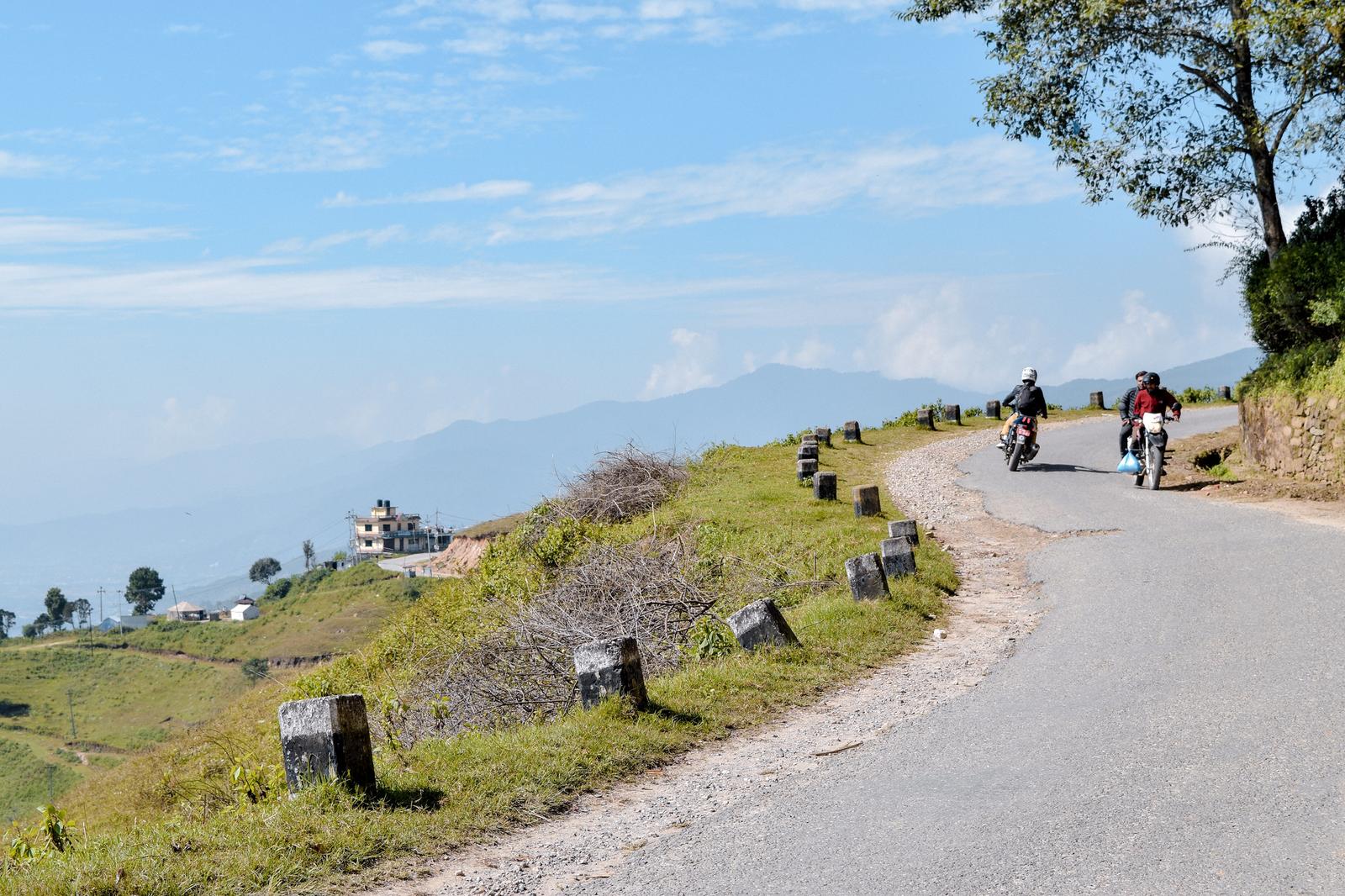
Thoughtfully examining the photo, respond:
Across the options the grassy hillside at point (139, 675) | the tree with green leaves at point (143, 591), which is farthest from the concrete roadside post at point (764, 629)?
the tree with green leaves at point (143, 591)

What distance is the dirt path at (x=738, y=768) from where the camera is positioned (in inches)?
199

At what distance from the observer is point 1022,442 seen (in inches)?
874

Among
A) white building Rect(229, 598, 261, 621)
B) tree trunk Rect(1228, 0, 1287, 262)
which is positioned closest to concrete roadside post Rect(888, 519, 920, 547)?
tree trunk Rect(1228, 0, 1287, 262)

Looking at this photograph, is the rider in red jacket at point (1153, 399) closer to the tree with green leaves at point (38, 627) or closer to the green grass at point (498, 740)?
the green grass at point (498, 740)

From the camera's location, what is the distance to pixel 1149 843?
15.4ft

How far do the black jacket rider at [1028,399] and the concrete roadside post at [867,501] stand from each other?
6.55 m

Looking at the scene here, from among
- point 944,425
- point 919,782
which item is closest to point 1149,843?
point 919,782

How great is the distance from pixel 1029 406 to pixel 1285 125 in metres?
7.00

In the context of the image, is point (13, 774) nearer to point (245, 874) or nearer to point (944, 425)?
point (944, 425)

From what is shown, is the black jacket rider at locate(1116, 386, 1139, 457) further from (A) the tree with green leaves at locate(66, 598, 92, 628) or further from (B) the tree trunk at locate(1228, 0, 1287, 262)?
(A) the tree with green leaves at locate(66, 598, 92, 628)

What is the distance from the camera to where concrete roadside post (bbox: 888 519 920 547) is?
13609 millimetres

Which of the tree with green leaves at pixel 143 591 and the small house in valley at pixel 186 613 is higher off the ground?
the tree with green leaves at pixel 143 591

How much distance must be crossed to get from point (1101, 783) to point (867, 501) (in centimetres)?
1156

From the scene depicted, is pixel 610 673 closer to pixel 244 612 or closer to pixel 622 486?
pixel 622 486
